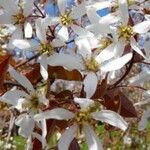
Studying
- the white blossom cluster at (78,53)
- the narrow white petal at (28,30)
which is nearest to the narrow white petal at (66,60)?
the white blossom cluster at (78,53)

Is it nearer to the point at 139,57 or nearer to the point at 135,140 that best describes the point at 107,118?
the point at 139,57

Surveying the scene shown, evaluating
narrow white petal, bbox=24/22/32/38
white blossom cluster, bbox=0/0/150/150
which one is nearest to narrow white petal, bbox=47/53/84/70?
white blossom cluster, bbox=0/0/150/150

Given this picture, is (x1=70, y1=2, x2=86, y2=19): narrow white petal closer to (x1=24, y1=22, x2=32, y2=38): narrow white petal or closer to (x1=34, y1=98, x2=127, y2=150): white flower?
(x1=24, y1=22, x2=32, y2=38): narrow white petal

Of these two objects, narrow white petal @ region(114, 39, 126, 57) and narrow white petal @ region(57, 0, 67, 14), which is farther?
narrow white petal @ region(57, 0, 67, 14)

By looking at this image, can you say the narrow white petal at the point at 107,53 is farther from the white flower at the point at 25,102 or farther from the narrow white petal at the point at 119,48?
the white flower at the point at 25,102

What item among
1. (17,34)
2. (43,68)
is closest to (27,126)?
(43,68)

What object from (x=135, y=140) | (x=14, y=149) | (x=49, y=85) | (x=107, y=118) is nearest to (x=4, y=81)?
(x=49, y=85)
